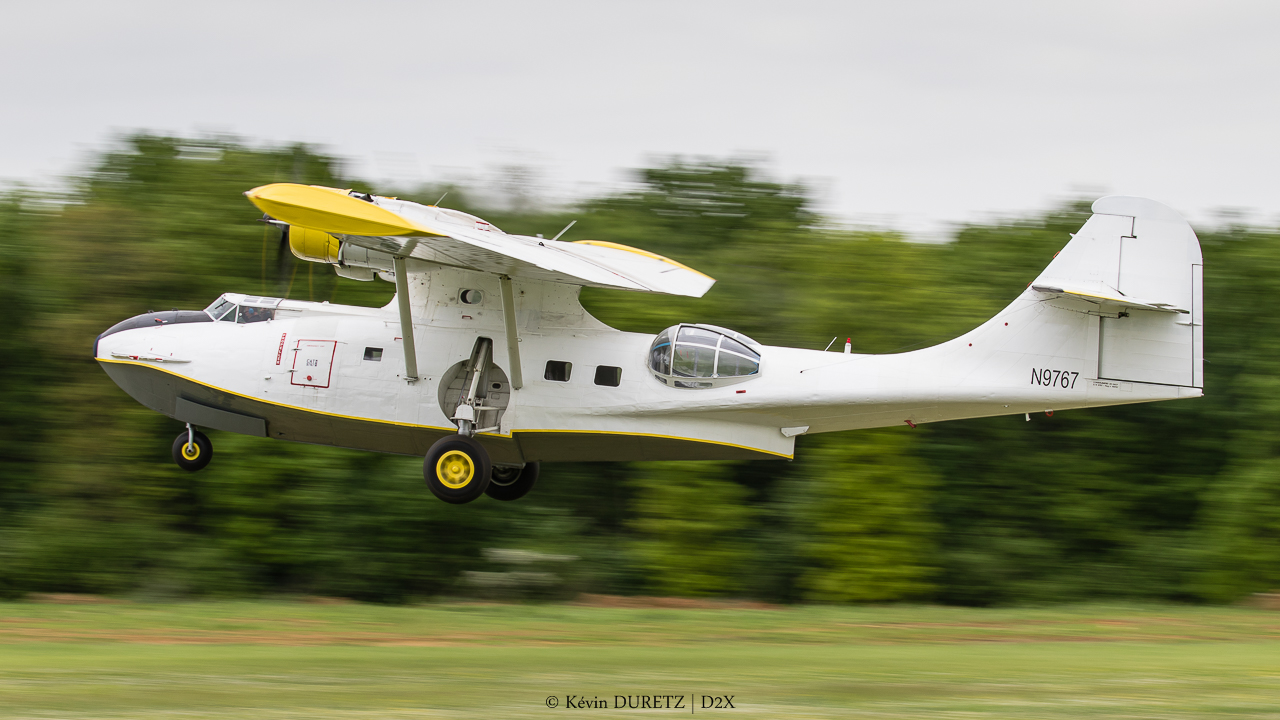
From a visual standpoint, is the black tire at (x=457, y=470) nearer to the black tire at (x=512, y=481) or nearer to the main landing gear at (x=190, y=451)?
the black tire at (x=512, y=481)

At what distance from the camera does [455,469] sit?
1274 cm

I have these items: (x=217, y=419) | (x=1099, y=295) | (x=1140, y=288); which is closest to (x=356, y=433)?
(x=217, y=419)

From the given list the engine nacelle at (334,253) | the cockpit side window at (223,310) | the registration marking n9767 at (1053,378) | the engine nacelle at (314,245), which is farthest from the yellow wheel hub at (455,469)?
the registration marking n9767 at (1053,378)

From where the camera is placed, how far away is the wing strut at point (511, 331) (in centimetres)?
1255

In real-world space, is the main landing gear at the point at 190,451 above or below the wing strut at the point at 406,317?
below

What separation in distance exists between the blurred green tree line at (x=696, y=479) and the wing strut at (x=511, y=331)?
7.07 meters

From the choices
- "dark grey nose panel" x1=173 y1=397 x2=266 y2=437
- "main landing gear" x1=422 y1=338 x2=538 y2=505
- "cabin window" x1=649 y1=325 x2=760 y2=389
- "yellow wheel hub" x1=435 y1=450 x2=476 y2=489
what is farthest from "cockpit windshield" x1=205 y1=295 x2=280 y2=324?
"cabin window" x1=649 y1=325 x2=760 y2=389

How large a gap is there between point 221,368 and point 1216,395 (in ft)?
60.8

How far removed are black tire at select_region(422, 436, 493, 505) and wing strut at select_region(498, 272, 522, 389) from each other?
3.11ft

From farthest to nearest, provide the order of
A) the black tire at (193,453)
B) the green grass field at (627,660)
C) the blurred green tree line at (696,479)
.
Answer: the blurred green tree line at (696,479) < the black tire at (193,453) < the green grass field at (627,660)

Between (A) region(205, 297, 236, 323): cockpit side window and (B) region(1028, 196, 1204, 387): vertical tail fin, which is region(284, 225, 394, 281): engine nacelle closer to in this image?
(A) region(205, 297, 236, 323): cockpit side window

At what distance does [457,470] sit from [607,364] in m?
2.14

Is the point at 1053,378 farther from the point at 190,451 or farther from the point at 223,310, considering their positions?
the point at 190,451

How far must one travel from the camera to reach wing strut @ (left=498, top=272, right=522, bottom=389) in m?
12.6
